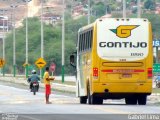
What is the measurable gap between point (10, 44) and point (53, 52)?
22478 mm

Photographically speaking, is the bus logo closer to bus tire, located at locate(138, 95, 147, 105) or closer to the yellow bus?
the yellow bus

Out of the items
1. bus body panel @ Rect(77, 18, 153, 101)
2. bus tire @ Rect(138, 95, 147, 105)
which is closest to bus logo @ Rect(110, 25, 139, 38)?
bus body panel @ Rect(77, 18, 153, 101)

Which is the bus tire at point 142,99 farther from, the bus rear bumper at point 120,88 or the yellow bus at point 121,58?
the bus rear bumper at point 120,88

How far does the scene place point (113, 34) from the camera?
43812 mm

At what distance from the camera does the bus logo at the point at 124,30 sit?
4372cm

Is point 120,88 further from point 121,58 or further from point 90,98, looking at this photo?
point 90,98

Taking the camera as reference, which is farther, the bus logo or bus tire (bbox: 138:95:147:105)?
bus tire (bbox: 138:95:147:105)

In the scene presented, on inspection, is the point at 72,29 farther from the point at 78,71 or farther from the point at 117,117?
the point at 117,117

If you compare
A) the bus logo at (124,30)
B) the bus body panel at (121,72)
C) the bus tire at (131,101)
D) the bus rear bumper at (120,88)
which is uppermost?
the bus logo at (124,30)

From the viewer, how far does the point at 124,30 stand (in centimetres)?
4381

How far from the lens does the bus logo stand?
1721 inches

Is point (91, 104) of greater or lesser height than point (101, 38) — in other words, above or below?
below

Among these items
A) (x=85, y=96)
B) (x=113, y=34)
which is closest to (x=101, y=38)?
(x=113, y=34)

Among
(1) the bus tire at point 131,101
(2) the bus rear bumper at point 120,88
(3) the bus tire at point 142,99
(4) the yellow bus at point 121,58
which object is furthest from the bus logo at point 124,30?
(1) the bus tire at point 131,101
